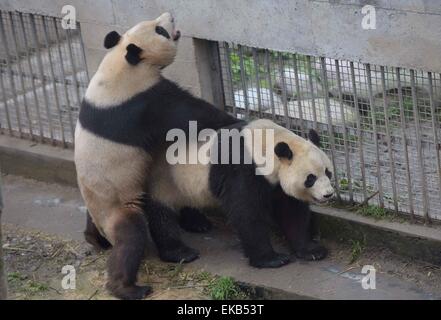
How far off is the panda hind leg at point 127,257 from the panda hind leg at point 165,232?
0.71 feet

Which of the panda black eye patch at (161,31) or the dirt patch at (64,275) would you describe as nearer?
the dirt patch at (64,275)

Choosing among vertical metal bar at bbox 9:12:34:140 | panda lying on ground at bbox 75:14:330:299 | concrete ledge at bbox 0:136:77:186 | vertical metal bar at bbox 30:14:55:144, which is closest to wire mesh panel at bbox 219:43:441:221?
panda lying on ground at bbox 75:14:330:299

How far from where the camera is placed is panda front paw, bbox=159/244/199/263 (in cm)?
875

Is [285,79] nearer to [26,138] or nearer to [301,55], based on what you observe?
[301,55]

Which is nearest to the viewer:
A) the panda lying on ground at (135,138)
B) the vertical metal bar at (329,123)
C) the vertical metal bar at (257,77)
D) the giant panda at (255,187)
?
the giant panda at (255,187)

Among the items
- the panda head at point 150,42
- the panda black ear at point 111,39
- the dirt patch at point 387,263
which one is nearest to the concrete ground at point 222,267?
the dirt patch at point 387,263

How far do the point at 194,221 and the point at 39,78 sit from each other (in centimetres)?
238

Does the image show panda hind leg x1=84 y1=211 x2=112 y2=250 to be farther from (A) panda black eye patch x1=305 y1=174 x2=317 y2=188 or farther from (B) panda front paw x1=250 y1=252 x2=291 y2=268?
(A) panda black eye patch x1=305 y1=174 x2=317 y2=188

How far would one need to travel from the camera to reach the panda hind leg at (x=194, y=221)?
9266 millimetres

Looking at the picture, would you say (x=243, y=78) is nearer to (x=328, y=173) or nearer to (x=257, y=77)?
(x=257, y=77)

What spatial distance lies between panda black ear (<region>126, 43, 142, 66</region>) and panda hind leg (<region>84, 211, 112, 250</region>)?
1.37 m

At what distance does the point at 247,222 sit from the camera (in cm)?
838
